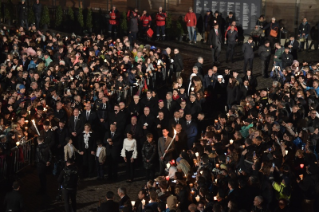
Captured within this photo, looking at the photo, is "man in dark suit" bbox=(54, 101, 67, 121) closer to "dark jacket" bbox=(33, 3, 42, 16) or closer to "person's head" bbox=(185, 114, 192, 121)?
"person's head" bbox=(185, 114, 192, 121)

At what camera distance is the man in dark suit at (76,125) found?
783 inches

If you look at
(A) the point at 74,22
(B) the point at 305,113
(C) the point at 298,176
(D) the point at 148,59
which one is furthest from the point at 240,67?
(C) the point at 298,176

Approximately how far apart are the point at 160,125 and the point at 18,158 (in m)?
4.31

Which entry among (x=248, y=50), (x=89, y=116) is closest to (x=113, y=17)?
(x=248, y=50)

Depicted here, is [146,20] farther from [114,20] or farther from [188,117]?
[188,117]

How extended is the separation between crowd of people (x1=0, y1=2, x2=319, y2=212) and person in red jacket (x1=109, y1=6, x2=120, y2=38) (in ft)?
14.3

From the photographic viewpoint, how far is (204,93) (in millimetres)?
23469

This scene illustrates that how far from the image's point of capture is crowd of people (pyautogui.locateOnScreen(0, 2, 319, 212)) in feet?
49.5

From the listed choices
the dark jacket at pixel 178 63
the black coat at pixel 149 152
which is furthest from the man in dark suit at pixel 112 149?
the dark jacket at pixel 178 63

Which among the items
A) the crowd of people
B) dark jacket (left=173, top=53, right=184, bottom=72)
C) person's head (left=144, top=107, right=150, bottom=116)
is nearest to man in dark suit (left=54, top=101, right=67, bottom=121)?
the crowd of people

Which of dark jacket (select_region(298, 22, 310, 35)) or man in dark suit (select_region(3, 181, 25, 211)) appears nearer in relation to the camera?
man in dark suit (select_region(3, 181, 25, 211))

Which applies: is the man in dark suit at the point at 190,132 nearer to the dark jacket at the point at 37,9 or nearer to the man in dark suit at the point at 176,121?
the man in dark suit at the point at 176,121

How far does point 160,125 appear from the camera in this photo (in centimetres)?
2044

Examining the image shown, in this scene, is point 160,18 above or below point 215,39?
above
